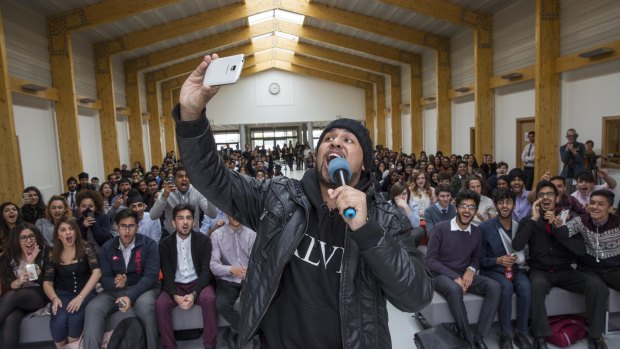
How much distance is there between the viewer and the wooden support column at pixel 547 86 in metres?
7.91

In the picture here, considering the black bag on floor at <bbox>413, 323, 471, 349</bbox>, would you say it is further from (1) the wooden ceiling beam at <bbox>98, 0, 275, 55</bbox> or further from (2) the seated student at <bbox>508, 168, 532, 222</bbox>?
(1) the wooden ceiling beam at <bbox>98, 0, 275, 55</bbox>

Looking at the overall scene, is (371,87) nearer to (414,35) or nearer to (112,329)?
(414,35)

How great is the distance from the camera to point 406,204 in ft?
17.1

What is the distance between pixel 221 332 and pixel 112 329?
97 cm

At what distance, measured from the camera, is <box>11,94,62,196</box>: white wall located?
7.97 meters

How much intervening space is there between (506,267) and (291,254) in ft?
9.81

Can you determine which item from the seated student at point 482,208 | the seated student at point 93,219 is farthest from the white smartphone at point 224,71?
the seated student at point 482,208

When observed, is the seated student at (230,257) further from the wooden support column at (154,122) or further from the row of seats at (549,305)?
the wooden support column at (154,122)

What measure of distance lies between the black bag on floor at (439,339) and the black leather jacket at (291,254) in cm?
233

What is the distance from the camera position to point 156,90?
56.7 ft

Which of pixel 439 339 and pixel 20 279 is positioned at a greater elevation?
pixel 20 279

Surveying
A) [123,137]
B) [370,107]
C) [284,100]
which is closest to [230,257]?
[123,137]

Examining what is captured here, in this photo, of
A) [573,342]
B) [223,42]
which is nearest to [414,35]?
[223,42]

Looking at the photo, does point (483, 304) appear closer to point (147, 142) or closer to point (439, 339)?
point (439, 339)
